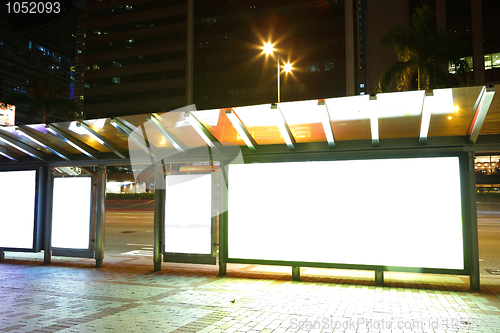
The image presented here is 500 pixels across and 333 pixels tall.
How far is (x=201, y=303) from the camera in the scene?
5906mm

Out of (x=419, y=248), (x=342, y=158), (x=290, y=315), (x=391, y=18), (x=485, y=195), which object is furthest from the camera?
(x=391, y=18)

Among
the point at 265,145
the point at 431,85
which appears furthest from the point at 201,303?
the point at 431,85

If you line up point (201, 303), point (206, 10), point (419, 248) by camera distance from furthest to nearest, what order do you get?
point (206, 10), point (419, 248), point (201, 303)

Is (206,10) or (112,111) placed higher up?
(206,10)

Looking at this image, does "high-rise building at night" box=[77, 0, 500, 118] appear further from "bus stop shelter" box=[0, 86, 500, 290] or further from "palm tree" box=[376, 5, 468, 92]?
"bus stop shelter" box=[0, 86, 500, 290]

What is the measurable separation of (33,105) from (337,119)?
131 feet

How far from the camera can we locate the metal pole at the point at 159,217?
348 inches

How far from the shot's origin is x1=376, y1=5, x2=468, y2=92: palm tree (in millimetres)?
20562

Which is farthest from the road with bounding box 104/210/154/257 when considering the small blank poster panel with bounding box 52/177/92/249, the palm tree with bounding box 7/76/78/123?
the palm tree with bounding box 7/76/78/123

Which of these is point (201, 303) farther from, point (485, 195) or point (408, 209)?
point (485, 195)

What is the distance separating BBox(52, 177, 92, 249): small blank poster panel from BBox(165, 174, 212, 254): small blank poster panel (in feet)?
7.13

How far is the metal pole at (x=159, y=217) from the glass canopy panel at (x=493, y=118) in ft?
21.6

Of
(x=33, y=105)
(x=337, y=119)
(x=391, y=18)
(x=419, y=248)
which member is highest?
(x=391, y=18)

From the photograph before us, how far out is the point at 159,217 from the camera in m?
8.90
